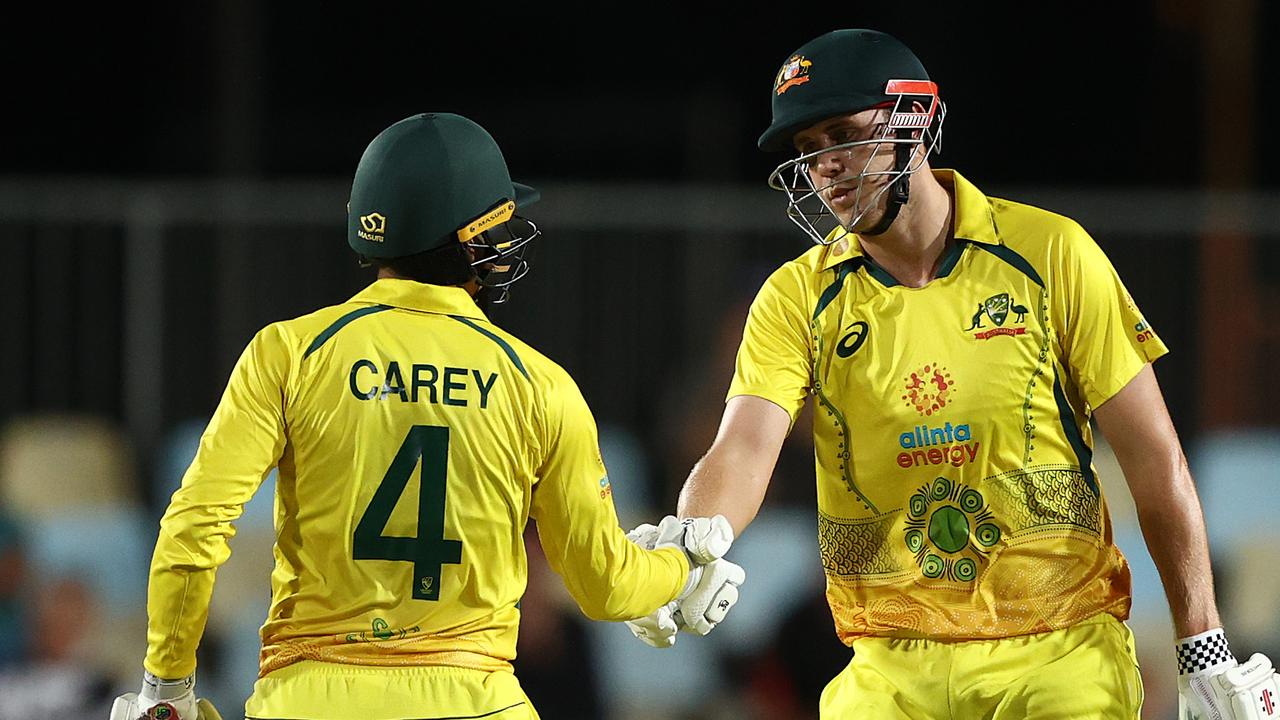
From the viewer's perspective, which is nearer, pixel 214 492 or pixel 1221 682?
pixel 214 492

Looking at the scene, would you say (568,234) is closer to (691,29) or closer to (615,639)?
(615,639)

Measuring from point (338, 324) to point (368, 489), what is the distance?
346 millimetres

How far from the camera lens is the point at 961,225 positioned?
438cm

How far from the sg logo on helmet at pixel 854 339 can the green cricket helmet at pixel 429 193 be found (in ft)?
2.88

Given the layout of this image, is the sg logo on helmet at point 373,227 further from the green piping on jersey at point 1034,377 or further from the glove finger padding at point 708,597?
the green piping on jersey at point 1034,377

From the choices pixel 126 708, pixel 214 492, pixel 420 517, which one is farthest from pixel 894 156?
pixel 126 708

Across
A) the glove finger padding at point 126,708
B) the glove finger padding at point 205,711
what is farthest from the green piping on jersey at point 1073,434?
the glove finger padding at point 126,708

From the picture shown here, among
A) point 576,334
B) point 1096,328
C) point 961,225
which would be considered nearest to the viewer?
point 1096,328

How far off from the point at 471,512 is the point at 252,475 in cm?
44

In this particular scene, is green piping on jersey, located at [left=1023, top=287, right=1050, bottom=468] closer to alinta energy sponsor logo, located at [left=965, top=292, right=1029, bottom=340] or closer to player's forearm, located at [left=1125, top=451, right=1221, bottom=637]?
alinta energy sponsor logo, located at [left=965, top=292, right=1029, bottom=340]

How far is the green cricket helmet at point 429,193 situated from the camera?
391 centimetres

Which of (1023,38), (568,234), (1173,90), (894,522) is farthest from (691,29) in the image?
(894,522)

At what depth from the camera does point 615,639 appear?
25.7 ft

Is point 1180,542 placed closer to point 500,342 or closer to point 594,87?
point 500,342
